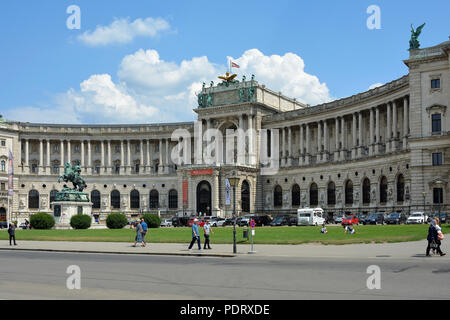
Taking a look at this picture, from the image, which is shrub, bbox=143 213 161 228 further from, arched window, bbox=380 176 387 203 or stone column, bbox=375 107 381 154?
stone column, bbox=375 107 381 154

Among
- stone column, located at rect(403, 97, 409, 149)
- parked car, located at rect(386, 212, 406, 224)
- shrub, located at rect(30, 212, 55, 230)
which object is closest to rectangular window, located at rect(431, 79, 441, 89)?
stone column, located at rect(403, 97, 409, 149)

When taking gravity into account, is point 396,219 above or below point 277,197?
below

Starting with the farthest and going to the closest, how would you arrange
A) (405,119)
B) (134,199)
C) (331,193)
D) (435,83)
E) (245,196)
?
(134,199) < (245,196) < (331,193) < (405,119) < (435,83)

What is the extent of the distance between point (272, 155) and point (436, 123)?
47445 mm

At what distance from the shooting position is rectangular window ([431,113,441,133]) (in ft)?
261

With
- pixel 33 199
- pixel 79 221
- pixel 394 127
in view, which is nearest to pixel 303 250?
pixel 79 221

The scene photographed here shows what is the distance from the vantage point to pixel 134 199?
140 meters

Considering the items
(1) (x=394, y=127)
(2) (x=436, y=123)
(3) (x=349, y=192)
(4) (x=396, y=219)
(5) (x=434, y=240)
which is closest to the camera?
(5) (x=434, y=240)

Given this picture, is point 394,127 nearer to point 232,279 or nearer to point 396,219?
point 396,219

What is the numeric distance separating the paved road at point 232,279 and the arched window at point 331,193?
250 ft

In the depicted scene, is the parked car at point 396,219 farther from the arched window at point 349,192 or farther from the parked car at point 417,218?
the arched window at point 349,192
